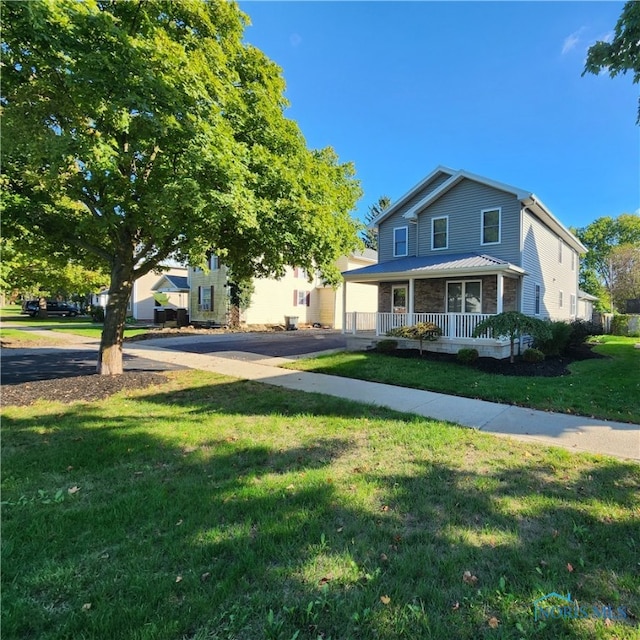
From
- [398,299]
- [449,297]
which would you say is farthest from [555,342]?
[398,299]

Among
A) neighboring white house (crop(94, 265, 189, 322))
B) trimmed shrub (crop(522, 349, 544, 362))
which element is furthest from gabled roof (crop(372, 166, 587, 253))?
neighboring white house (crop(94, 265, 189, 322))

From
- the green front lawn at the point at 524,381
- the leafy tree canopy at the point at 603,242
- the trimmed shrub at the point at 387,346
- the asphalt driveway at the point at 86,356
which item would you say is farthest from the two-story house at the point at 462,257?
the leafy tree canopy at the point at 603,242

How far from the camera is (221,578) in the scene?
2361 millimetres

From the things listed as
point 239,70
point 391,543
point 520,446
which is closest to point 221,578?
point 391,543

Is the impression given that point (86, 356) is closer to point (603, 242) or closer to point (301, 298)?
point (301, 298)

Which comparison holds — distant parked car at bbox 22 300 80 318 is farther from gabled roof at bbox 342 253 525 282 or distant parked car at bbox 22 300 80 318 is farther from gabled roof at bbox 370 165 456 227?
gabled roof at bbox 342 253 525 282

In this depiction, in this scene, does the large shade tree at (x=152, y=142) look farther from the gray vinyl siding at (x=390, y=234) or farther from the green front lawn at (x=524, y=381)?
the gray vinyl siding at (x=390, y=234)

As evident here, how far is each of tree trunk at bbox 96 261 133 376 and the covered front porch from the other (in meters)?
8.84

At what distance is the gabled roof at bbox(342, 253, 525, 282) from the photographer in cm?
1269

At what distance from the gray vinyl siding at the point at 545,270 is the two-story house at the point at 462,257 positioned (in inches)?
1.7

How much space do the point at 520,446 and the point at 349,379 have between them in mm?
4814

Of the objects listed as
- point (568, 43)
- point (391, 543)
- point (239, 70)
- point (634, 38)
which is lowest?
point (391, 543)

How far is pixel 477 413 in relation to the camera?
6277mm

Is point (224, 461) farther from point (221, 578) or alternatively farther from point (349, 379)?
point (349, 379)
